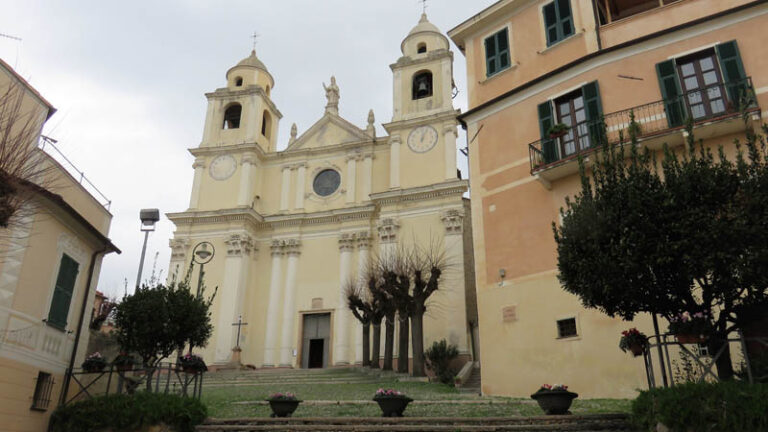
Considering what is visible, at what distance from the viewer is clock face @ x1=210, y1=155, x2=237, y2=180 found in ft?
120

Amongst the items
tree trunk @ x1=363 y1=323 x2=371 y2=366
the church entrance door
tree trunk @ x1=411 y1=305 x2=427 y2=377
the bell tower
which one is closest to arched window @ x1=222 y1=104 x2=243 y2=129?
the bell tower

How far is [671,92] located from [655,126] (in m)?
1.00

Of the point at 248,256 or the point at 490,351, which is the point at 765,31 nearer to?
the point at 490,351

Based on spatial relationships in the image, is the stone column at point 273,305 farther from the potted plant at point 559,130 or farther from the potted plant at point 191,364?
the potted plant at point 559,130

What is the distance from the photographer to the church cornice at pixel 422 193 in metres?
31.8

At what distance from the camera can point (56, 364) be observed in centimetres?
1401

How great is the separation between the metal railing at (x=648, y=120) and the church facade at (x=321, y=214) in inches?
543

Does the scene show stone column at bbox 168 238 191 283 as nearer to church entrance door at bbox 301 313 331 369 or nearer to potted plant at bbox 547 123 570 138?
church entrance door at bbox 301 313 331 369

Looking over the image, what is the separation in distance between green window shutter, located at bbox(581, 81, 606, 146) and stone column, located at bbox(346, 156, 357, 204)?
20176mm

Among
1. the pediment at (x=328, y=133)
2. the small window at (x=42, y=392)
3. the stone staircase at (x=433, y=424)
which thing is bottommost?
the stone staircase at (x=433, y=424)

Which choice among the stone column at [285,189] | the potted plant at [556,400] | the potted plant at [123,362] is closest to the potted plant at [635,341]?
the potted plant at [556,400]

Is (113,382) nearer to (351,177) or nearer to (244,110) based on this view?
(351,177)

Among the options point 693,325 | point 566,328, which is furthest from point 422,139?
point 693,325

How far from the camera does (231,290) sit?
32.8m
